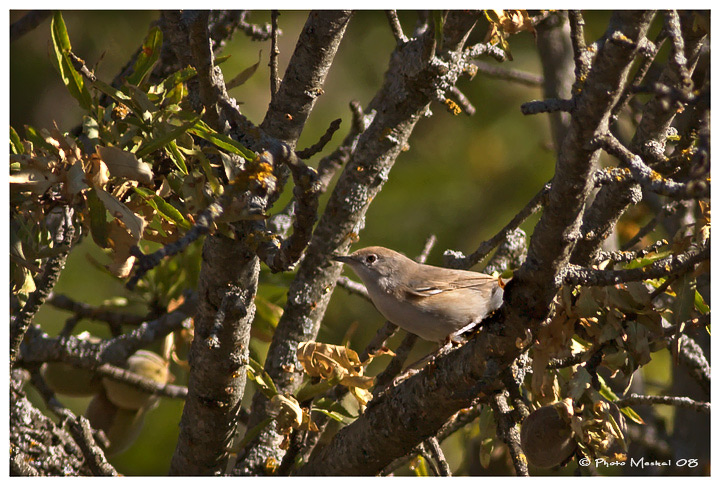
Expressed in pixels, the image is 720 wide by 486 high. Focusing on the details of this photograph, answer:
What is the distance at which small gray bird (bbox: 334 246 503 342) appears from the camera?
2.66 metres

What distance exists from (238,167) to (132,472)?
9.84 ft

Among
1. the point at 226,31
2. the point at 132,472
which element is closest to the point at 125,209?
the point at 226,31

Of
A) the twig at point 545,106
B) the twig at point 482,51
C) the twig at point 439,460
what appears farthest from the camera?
the twig at point 482,51

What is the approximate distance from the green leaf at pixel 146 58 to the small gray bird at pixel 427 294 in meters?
1.19

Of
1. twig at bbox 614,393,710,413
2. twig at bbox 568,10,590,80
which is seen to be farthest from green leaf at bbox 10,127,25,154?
twig at bbox 614,393,710,413

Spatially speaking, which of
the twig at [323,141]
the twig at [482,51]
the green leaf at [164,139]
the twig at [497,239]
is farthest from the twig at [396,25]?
the green leaf at [164,139]

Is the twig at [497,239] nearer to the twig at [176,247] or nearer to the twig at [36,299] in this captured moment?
the twig at [176,247]

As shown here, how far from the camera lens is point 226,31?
3.20m

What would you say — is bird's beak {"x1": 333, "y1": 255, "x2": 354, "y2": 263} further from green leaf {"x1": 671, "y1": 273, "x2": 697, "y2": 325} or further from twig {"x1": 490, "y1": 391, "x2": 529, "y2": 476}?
green leaf {"x1": 671, "y1": 273, "x2": 697, "y2": 325}

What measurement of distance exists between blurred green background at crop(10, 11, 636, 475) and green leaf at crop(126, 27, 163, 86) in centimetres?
224

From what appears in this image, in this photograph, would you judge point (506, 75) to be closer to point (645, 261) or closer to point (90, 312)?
point (645, 261)

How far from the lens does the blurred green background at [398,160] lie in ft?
14.9

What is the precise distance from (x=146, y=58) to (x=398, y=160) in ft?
9.19

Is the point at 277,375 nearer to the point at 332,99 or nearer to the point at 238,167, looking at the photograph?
the point at 238,167
